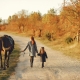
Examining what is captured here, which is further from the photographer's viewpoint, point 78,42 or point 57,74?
point 78,42

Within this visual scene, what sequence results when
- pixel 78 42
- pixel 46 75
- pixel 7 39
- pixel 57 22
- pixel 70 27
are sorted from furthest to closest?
pixel 57 22
pixel 78 42
pixel 70 27
pixel 7 39
pixel 46 75

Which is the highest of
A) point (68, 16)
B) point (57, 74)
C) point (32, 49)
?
point (68, 16)

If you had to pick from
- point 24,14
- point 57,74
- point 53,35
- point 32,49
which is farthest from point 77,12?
point 24,14

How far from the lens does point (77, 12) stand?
23.7 meters

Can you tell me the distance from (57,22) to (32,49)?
90.9 ft

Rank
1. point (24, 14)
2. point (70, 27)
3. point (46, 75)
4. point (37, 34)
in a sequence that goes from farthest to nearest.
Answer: point (24, 14)
point (37, 34)
point (70, 27)
point (46, 75)

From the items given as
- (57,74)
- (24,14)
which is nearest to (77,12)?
(57,74)

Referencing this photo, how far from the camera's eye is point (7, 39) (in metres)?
13.2

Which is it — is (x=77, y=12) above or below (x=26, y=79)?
above

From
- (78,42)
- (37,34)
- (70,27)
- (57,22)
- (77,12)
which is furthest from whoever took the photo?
(37,34)

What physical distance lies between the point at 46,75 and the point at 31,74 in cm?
78

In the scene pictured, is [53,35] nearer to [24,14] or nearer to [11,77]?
[11,77]

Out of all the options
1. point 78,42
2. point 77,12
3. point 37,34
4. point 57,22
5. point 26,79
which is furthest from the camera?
point 37,34

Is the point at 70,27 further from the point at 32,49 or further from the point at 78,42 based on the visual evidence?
the point at 32,49
